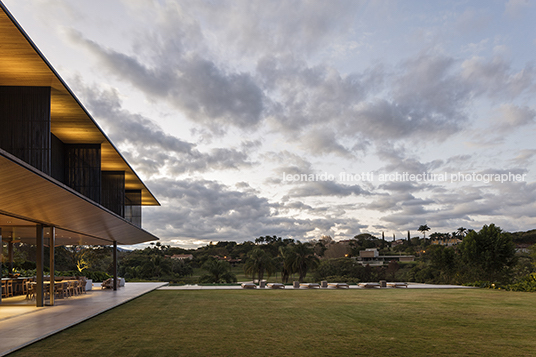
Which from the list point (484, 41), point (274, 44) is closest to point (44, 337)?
point (274, 44)

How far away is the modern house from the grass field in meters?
3.11

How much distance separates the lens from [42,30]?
1245cm

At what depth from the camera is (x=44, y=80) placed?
9.30 metres

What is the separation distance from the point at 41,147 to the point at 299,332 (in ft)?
26.0

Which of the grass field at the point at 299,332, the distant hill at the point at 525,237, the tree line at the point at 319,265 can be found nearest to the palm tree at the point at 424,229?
the distant hill at the point at 525,237

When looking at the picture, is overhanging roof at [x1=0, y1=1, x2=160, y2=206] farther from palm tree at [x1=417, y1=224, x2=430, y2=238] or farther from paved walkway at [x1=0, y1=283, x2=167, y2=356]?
palm tree at [x1=417, y1=224, x2=430, y2=238]

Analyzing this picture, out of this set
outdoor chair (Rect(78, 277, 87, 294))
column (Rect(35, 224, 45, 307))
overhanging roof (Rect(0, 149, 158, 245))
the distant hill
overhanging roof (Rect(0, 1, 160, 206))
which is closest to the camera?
overhanging roof (Rect(0, 149, 158, 245))

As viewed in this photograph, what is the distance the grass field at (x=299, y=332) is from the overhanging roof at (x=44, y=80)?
5.53 m

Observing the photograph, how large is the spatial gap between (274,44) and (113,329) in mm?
11776

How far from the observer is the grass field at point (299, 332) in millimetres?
6805

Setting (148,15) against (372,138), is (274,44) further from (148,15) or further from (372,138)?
(372,138)

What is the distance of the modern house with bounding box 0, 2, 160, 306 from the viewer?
24.1 feet

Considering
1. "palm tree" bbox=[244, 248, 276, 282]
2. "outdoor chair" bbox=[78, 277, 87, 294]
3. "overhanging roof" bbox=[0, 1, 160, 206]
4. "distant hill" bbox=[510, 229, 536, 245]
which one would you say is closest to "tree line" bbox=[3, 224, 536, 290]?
"palm tree" bbox=[244, 248, 276, 282]

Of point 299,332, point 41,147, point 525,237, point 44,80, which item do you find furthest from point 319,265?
point 525,237
